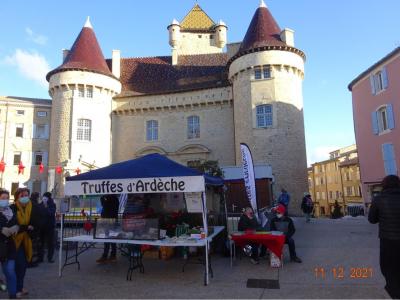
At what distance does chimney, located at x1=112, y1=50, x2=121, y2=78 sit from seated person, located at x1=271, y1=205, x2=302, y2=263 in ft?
76.7

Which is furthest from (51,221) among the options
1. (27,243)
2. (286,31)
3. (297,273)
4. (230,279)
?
(286,31)

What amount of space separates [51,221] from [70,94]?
18.7m

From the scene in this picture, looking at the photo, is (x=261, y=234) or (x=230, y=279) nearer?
(x=230, y=279)

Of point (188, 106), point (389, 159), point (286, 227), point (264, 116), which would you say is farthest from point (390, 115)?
point (286, 227)

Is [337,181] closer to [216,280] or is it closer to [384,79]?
[384,79]

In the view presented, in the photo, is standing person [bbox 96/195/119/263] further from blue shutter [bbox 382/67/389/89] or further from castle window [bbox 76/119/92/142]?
Answer: castle window [bbox 76/119/92/142]

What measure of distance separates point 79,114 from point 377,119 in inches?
800

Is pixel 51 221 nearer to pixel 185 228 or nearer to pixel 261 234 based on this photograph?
pixel 185 228

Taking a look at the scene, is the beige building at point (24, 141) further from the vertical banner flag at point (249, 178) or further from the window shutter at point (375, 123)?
the window shutter at point (375, 123)

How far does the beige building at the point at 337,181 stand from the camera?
47.0m

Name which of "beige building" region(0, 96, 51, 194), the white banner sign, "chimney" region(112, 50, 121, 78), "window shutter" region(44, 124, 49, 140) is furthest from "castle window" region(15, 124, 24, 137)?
the white banner sign

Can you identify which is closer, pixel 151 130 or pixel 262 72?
pixel 262 72

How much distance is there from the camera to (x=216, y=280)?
19.5ft

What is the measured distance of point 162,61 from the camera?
29938mm
